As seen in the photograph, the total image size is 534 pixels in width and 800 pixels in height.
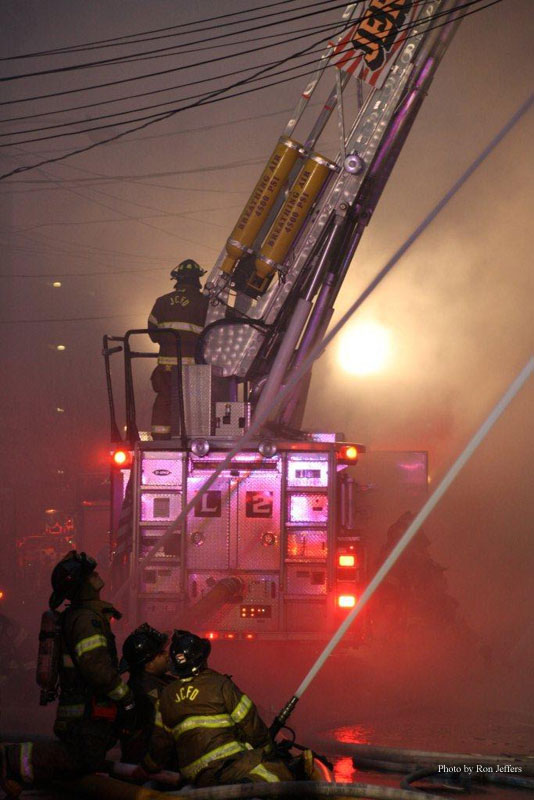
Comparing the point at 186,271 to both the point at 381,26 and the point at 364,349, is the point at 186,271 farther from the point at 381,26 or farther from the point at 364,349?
the point at 364,349

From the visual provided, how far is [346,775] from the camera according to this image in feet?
20.5

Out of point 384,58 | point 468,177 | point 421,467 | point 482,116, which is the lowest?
point 421,467

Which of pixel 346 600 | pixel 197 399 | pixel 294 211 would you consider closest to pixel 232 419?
pixel 197 399

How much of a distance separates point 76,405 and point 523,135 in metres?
15.9

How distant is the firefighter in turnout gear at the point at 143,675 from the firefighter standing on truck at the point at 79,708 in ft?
0.47

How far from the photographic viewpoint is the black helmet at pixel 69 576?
18.2 ft

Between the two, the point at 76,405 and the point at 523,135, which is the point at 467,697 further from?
the point at 76,405

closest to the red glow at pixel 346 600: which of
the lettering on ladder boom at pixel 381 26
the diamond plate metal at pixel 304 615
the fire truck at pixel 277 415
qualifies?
the fire truck at pixel 277 415

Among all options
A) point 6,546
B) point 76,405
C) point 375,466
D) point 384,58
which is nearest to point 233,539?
point 384,58

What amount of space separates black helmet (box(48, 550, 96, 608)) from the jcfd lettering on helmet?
0.98 metres

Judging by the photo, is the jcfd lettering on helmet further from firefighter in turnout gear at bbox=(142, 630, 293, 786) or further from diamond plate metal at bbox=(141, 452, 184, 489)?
diamond plate metal at bbox=(141, 452, 184, 489)

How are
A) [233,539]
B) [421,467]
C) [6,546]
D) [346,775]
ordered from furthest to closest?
[6,546] < [421,467] < [233,539] < [346,775]

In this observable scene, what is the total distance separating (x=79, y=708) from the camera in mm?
5453

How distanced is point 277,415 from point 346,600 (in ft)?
6.59
